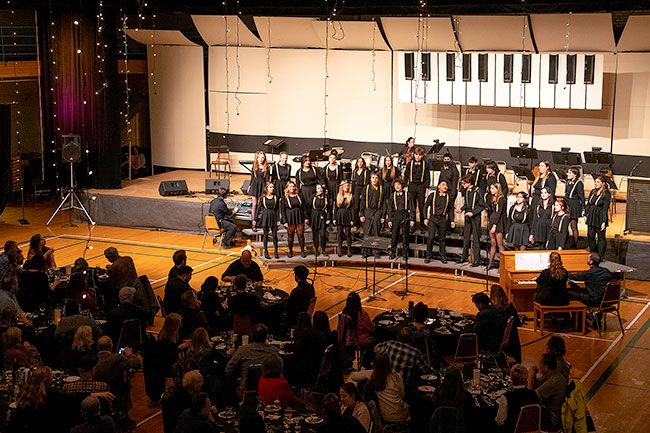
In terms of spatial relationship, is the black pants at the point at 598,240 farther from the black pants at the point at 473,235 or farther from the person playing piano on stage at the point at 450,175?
the person playing piano on stage at the point at 450,175

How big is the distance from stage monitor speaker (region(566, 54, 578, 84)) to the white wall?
898 cm

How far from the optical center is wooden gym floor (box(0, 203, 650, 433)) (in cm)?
1109

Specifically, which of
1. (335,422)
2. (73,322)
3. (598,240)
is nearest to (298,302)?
(73,322)

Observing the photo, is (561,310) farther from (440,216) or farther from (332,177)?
(332,177)

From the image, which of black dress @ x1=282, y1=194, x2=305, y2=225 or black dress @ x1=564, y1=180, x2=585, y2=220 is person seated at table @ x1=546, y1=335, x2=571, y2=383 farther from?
black dress @ x1=282, y1=194, x2=305, y2=225

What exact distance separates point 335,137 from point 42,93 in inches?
269

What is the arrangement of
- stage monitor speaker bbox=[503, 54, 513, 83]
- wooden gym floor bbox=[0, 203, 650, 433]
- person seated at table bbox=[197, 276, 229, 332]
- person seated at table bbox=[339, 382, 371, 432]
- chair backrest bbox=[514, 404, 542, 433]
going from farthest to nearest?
stage monitor speaker bbox=[503, 54, 513, 83] < person seated at table bbox=[197, 276, 229, 332] < wooden gym floor bbox=[0, 203, 650, 433] < chair backrest bbox=[514, 404, 542, 433] < person seated at table bbox=[339, 382, 371, 432]

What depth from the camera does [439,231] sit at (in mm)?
17016

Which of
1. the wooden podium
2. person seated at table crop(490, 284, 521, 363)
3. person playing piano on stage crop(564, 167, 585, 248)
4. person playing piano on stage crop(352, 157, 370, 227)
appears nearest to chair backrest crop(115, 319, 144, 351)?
person seated at table crop(490, 284, 521, 363)

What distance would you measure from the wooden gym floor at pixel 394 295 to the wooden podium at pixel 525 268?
0.59 m

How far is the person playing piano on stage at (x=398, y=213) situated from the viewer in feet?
54.5

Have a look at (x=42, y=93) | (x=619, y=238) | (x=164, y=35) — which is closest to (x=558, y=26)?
(x=619, y=238)

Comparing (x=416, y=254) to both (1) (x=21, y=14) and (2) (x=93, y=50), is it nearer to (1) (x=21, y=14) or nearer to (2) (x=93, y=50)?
(2) (x=93, y=50)

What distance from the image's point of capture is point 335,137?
23438 mm
